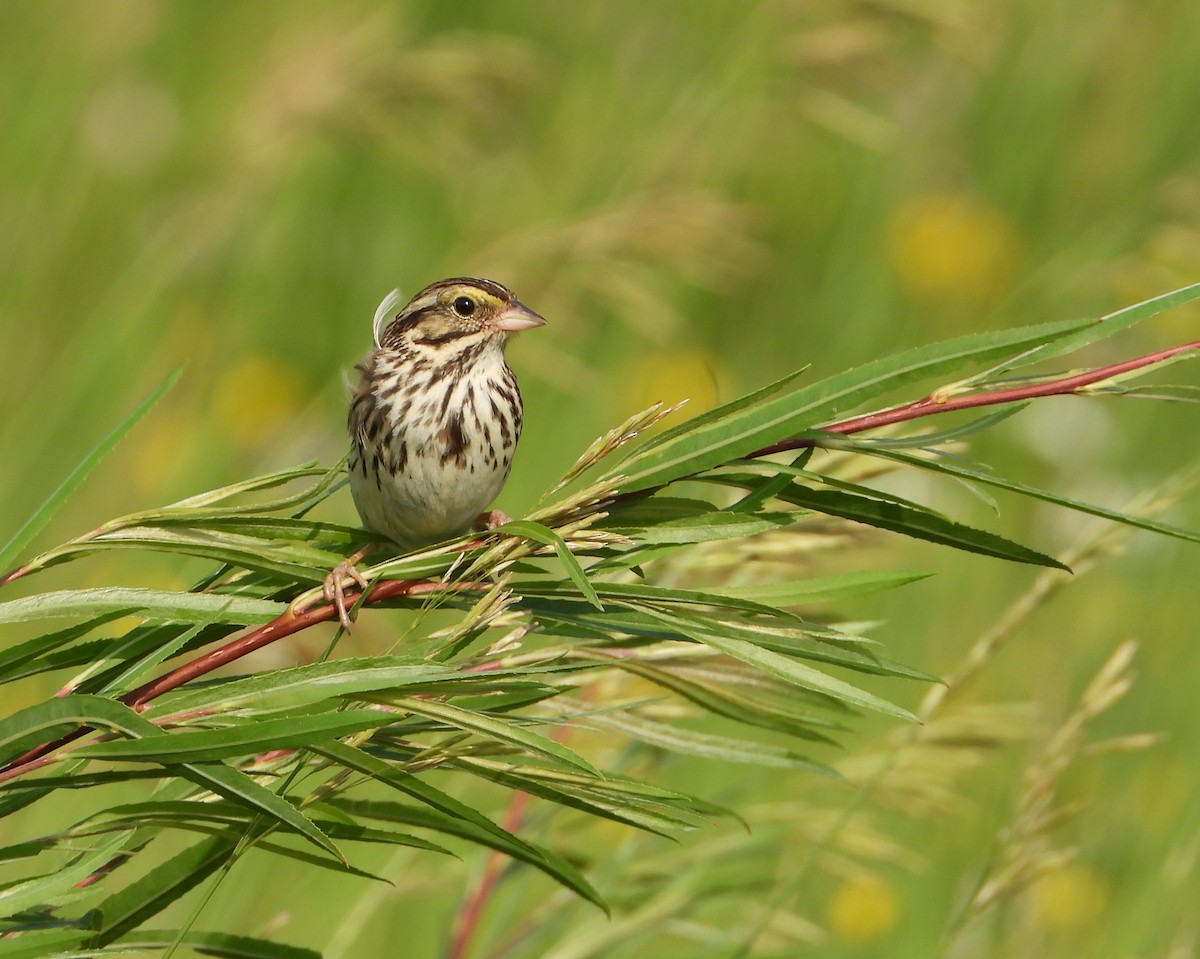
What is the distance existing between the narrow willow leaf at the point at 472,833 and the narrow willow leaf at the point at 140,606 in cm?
24

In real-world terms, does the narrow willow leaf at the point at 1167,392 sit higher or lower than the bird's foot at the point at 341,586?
higher

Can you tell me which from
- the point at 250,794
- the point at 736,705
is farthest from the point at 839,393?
the point at 250,794

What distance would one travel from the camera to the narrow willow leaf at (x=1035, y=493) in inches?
57.7

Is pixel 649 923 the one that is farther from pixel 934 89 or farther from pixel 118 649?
pixel 934 89

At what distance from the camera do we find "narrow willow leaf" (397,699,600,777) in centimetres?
146

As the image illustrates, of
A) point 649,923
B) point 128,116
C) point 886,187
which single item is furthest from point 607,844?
point 128,116

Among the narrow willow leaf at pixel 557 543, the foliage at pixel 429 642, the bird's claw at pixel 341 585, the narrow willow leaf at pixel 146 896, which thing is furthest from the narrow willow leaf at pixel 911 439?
the narrow willow leaf at pixel 146 896

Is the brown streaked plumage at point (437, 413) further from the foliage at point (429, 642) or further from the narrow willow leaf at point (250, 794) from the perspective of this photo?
the narrow willow leaf at point (250, 794)

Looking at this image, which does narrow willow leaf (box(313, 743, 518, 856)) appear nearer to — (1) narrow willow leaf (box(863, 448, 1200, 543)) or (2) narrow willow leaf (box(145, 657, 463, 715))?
(2) narrow willow leaf (box(145, 657, 463, 715))

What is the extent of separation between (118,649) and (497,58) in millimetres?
3375

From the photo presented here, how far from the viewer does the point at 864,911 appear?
12.7 feet

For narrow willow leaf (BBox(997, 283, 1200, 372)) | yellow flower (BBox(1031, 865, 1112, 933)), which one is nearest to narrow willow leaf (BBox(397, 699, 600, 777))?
narrow willow leaf (BBox(997, 283, 1200, 372))

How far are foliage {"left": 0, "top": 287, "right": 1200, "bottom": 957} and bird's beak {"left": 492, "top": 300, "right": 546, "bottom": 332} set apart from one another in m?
1.53

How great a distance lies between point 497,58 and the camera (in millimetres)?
4664
